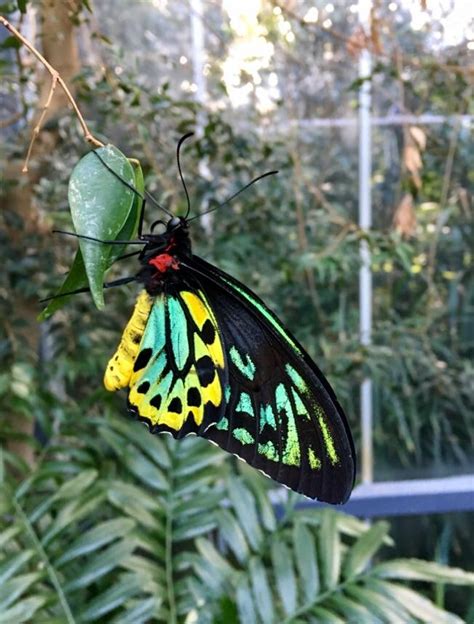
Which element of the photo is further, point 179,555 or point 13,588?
point 179,555

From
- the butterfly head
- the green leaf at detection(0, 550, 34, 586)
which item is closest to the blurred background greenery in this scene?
the green leaf at detection(0, 550, 34, 586)

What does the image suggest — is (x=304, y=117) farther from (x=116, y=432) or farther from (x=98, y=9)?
(x=116, y=432)

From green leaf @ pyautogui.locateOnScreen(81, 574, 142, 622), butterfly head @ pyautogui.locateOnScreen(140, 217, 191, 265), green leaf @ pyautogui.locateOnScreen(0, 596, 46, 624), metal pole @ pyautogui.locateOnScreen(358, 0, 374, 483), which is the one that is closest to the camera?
butterfly head @ pyautogui.locateOnScreen(140, 217, 191, 265)

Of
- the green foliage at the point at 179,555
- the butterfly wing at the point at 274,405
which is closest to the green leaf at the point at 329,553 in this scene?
the green foliage at the point at 179,555

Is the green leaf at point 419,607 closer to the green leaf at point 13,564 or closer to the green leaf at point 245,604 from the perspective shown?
the green leaf at point 245,604

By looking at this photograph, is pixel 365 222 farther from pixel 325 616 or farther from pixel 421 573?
pixel 325 616

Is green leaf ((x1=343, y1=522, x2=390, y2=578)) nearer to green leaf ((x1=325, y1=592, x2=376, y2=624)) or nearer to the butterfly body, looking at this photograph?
green leaf ((x1=325, y1=592, x2=376, y2=624))

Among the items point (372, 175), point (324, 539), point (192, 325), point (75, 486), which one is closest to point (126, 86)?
point (192, 325)

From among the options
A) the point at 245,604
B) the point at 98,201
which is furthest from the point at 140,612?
the point at 98,201
